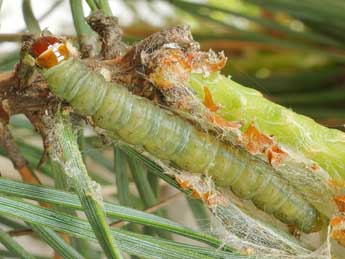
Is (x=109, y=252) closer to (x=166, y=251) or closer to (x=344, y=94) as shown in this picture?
(x=166, y=251)

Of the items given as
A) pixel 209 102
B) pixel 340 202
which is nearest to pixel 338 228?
pixel 340 202

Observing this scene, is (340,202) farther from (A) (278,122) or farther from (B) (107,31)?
(B) (107,31)

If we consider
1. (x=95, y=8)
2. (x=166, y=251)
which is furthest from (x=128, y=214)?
(x=95, y=8)

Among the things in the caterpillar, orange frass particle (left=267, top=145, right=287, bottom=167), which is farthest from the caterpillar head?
orange frass particle (left=267, top=145, right=287, bottom=167)

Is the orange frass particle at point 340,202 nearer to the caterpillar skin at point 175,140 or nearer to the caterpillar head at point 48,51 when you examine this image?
the caterpillar skin at point 175,140

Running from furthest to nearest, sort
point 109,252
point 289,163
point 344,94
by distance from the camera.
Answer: point 344,94
point 289,163
point 109,252

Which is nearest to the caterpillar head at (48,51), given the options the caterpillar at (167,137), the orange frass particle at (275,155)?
the caterpillar at (167,137)
